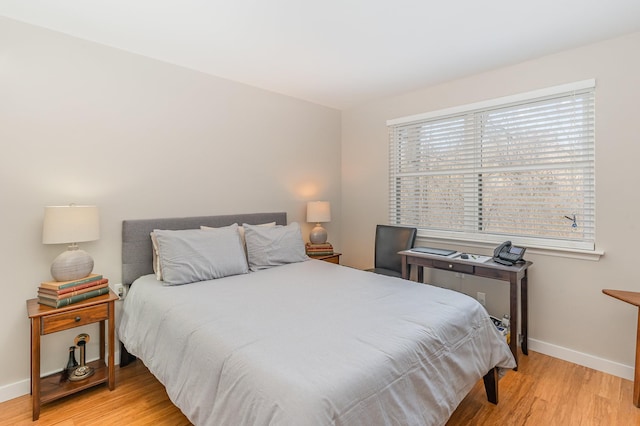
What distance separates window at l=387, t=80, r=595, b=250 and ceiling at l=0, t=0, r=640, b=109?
0.44 m

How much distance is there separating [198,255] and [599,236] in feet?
10.0

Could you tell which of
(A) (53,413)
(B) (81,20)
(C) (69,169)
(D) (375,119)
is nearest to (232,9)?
(B) (81,20)

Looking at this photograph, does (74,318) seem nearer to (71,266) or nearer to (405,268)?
(71,266)

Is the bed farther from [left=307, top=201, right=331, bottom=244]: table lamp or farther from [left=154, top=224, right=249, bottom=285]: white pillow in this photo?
[left=307, top=201, right=331, bottom=244]: table lamp

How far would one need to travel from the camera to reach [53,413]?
6.42 feet

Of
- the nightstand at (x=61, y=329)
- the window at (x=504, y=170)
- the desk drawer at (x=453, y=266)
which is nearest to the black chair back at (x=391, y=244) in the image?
the window at (x=504, y=170)

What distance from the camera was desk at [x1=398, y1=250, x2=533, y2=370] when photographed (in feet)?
8.05

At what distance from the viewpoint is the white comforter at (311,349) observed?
1.15 metres

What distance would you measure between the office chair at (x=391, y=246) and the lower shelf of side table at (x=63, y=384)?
248 centimetres

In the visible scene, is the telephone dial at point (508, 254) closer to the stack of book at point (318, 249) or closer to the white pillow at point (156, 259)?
the stack of book at point (318, 249)

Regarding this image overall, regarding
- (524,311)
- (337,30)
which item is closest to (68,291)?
(337,30)

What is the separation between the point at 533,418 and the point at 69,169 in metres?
3.45

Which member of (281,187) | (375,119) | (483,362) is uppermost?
(375,119)

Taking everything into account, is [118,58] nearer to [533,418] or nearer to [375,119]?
[375,119]
